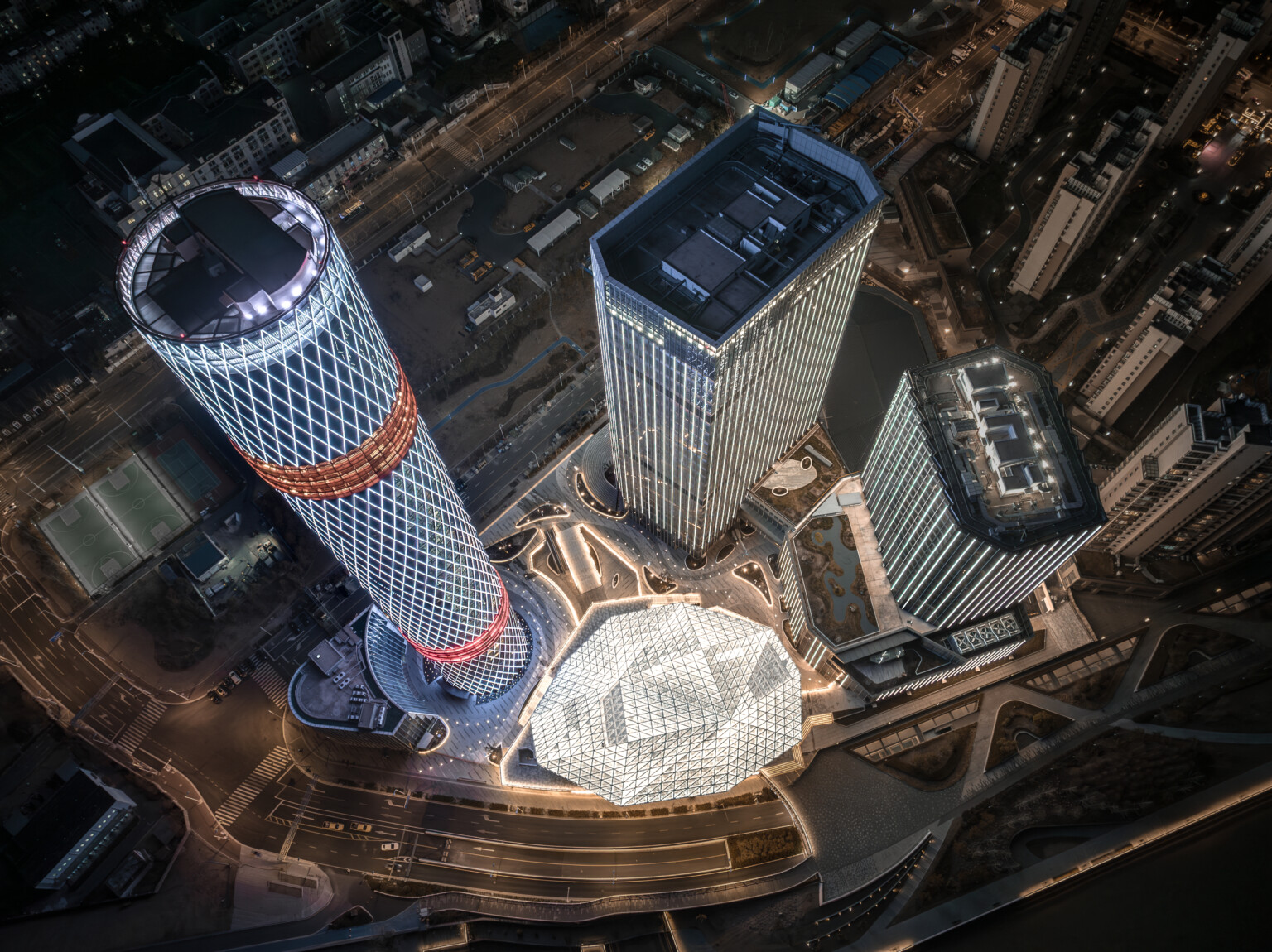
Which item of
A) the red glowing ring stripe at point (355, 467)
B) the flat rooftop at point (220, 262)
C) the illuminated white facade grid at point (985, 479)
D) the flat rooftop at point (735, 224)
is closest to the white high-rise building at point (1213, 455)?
the illuminated white facade grid at point (985, 479)

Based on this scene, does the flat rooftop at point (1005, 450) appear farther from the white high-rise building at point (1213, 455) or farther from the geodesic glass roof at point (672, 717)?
the geodesic glass roof at point (672, 717)

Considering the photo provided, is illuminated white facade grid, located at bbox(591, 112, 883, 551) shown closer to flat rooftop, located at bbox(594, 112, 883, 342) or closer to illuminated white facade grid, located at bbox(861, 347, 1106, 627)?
flat rooftop, located at bbox(594, 112, 883, 342)

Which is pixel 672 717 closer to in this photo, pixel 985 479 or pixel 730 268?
pixel 985 479

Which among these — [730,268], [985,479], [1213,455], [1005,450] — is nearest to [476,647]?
[730,268]

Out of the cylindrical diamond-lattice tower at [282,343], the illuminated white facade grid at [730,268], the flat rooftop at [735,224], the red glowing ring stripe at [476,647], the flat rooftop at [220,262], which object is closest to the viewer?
the cylindrical diamond-lattice tower at [282,343]

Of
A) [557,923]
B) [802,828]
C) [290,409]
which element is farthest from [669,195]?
[557,923]

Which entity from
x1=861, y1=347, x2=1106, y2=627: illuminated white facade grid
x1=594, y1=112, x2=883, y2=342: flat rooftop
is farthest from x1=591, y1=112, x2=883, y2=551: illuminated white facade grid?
x1=861, y1=347, x2=1106, y2=627: illuminated white facade grid

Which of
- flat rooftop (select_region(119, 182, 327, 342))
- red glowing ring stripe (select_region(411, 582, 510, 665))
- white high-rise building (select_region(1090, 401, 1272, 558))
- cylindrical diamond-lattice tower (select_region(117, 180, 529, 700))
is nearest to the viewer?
cylindrical diamond-lattice tower (select_region(117, 180, 529, 700))
